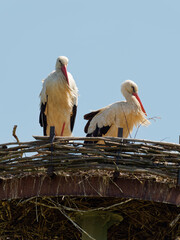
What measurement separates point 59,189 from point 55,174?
0.44 feet

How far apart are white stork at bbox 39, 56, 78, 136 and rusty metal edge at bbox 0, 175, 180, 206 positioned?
336 cm

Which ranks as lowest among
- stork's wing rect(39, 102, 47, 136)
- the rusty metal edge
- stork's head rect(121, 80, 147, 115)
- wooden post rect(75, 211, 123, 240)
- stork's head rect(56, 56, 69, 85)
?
wooden post rect(75, 211, 123, 240)

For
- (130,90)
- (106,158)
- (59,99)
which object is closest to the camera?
(106,158)

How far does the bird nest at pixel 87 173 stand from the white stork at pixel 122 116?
297 cm

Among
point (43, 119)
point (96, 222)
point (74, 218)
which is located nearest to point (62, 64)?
point (43, 119)

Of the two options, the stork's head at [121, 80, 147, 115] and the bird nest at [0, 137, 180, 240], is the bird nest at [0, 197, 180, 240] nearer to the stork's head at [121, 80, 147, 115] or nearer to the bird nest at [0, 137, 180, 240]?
the bird nest at [0, 137, 180, 240]

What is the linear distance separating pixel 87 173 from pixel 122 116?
3.74 metres

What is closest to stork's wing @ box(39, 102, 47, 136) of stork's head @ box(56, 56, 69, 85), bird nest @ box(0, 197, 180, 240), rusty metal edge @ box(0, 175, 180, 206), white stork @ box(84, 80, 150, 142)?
stork's head @ box(56, 56, 69, 85)

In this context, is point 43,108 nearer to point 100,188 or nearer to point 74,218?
point 74,218

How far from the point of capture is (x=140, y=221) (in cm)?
611

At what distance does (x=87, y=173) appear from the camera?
17.6 feet

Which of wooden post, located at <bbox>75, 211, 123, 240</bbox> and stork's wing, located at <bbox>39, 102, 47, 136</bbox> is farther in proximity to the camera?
stork's wing, located at <bbox>39, 102, 47, 136</bbox>

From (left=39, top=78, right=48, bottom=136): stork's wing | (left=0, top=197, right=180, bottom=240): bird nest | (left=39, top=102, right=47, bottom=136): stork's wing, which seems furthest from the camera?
(left=39, top=102, right=47, bottom=136): stork's wing

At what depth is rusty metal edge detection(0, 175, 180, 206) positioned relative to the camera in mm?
5340
